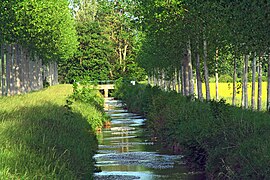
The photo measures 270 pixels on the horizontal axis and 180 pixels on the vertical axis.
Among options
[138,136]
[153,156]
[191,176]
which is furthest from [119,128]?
[191,176]

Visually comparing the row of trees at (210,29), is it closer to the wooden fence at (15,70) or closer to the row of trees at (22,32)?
the row of trees at (22,32)

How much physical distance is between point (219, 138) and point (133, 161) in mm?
6434

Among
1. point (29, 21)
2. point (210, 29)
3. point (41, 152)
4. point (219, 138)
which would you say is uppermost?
point (29, 21)

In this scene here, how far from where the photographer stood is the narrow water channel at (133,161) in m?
21.2

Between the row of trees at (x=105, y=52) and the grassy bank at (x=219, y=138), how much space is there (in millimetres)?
85753

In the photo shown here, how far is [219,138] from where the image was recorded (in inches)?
763

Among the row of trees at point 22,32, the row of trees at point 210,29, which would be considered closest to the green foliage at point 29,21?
the row of trees at point 22,32

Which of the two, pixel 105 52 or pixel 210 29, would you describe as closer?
pixel 210 29

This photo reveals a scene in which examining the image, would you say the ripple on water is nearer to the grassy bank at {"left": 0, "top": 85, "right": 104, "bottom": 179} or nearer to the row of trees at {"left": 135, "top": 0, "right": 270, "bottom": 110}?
the grassy bank at {"left": 0, "top": 85, "right": 104, "bottom": 179}

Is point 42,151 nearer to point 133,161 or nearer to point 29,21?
point 133,161

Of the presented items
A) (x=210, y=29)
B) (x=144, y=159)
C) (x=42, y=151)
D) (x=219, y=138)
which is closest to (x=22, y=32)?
Answer: (x=210, y=29)

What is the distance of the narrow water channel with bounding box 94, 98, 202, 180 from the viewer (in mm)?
21188

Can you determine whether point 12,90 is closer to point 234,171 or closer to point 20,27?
point 20,27

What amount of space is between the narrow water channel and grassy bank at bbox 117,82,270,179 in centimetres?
69
